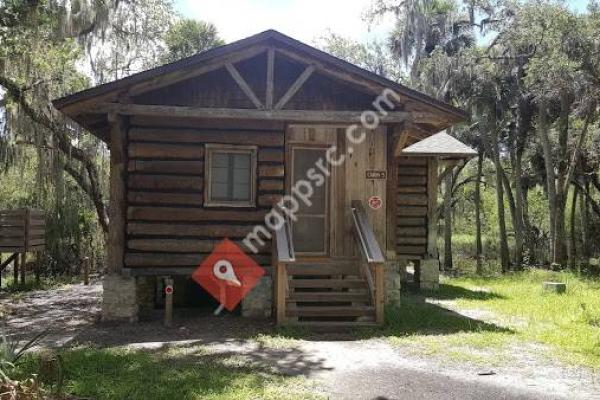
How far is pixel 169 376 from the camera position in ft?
20.4

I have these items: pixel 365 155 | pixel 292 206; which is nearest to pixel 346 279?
pixel 292 206

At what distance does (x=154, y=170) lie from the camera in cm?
1038

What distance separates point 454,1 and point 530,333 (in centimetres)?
2405

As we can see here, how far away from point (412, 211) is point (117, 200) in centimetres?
917

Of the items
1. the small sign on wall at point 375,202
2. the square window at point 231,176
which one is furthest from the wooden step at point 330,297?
the square window at point 231,176

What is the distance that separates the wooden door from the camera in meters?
11.0

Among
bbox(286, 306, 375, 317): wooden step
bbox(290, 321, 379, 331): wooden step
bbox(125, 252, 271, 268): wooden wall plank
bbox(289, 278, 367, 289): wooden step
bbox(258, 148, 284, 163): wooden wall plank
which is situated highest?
bbox(258, 148, 284, 163): wooden wall plank

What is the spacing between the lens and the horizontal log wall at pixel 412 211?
53.2ft

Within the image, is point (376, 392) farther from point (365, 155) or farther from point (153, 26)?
Result: point (153, 26)

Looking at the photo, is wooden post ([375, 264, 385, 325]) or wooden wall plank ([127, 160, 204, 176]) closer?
wooden post ([375, 264, 385, 325])

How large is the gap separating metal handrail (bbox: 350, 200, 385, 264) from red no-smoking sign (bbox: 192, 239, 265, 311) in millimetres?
1966

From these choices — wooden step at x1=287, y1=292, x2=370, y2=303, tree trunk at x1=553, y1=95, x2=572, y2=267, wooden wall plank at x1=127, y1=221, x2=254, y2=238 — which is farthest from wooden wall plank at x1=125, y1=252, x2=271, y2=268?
tree trunk at x1=553, y1=95, x2=572, y2=267

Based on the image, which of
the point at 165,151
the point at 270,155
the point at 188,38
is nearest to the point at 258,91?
the point at 270,155

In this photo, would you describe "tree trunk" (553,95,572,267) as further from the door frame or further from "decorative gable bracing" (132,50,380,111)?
the door frame
